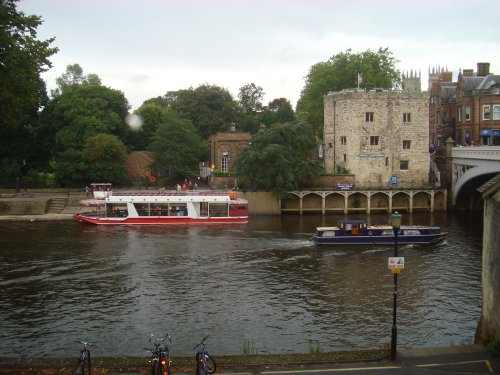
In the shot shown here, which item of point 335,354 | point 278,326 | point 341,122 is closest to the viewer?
point 335,354

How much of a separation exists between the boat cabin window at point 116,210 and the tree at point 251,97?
6150cm

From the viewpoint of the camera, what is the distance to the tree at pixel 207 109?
94.3 m

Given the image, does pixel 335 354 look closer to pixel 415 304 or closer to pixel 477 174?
pixel 415 304

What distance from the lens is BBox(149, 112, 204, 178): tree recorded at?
70.8 meters

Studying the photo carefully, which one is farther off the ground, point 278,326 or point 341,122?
point 341,122

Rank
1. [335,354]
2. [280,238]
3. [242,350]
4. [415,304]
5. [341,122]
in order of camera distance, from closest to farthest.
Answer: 1. [335,354]
2. [242,350]
3. [415,304]
4. [280,238]
5. [341,122]

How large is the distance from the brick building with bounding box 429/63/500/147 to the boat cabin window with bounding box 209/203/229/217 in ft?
115

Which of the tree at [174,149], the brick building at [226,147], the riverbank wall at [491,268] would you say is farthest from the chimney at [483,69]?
the riverbank wall at [491,268]

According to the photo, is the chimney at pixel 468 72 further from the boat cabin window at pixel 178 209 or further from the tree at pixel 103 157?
the tree at pixel 103 157

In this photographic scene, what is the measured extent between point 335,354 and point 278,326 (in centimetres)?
788

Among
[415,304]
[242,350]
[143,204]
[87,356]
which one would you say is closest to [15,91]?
[87,356]

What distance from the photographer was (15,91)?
24.1m

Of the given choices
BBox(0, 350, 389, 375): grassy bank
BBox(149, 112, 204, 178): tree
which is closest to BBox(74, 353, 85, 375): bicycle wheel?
BBox(0, 350, 389, 375): grassy bank

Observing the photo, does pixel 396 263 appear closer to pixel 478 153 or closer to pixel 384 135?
pixel 478 153
